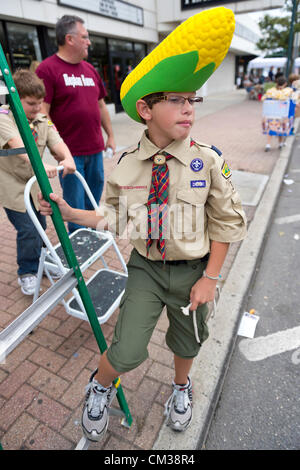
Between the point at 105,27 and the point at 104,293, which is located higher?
the point at 105,27

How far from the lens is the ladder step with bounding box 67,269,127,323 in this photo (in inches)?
95.1

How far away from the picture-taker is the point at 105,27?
12516 millimetres

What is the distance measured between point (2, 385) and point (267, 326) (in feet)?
7.10

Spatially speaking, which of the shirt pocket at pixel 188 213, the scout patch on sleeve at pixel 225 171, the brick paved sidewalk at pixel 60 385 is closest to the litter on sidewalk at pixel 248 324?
the brick paved sidewalk at pixel 60 385

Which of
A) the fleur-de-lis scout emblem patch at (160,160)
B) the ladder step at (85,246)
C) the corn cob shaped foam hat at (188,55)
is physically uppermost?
the corn cob shaped foam hat at (188,55)

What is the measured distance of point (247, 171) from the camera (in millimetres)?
6617

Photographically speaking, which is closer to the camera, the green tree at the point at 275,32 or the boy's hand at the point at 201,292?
the boy's hand at the point at 201,292

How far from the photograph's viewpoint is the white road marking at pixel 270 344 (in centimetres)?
246

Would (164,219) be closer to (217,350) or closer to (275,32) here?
(217,350)

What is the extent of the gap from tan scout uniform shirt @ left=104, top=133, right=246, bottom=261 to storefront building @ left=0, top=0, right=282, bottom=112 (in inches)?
363

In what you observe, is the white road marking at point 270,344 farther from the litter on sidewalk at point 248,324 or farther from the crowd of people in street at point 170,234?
the crowd of people in street at point 170,234

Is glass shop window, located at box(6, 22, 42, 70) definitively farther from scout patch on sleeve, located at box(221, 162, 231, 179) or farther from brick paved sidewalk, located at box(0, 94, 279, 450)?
scout patch on sleeve, located at box(221, 162, 231, 179)

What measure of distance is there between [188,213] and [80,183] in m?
2.13

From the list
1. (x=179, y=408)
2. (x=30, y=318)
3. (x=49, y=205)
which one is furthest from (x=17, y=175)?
(x=179, y=408)
